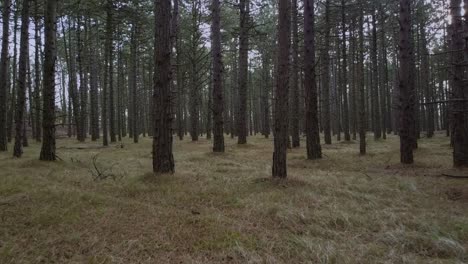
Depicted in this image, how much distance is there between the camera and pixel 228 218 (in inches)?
198

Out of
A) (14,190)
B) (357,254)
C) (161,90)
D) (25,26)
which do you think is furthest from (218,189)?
(25,26)

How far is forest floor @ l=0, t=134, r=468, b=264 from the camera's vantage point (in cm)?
391

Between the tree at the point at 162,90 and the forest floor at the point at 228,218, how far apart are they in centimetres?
56

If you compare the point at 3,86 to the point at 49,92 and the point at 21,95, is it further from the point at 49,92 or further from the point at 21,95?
the point at 49,92

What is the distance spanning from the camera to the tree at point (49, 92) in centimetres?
→ 979

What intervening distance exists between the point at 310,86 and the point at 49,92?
26.7 feet

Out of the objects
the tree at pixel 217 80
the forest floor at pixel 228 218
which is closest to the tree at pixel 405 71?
the forest floor at pixel 228 218

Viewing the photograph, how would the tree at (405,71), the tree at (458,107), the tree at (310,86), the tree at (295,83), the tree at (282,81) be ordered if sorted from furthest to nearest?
the tree at (295,83) < the tree at (310,86) < the tree at (405,71) < the tree at (458,107) < the tree at (282,81)

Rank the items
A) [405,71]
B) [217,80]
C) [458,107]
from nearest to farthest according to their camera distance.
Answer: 1. [458,107]
2. [405,71]
3. [217,80]

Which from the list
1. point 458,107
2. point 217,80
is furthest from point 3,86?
point 458,107

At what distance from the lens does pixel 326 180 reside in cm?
779

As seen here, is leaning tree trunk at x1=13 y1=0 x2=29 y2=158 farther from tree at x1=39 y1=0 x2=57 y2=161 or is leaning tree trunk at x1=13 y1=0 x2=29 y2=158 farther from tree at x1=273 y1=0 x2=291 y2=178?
tree at x1=273 y1=0 x2=291 y2=178

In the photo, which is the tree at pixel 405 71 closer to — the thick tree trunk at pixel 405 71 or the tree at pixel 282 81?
the thick tree trunk at pixel 405 71

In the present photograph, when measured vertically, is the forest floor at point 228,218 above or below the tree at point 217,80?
below
